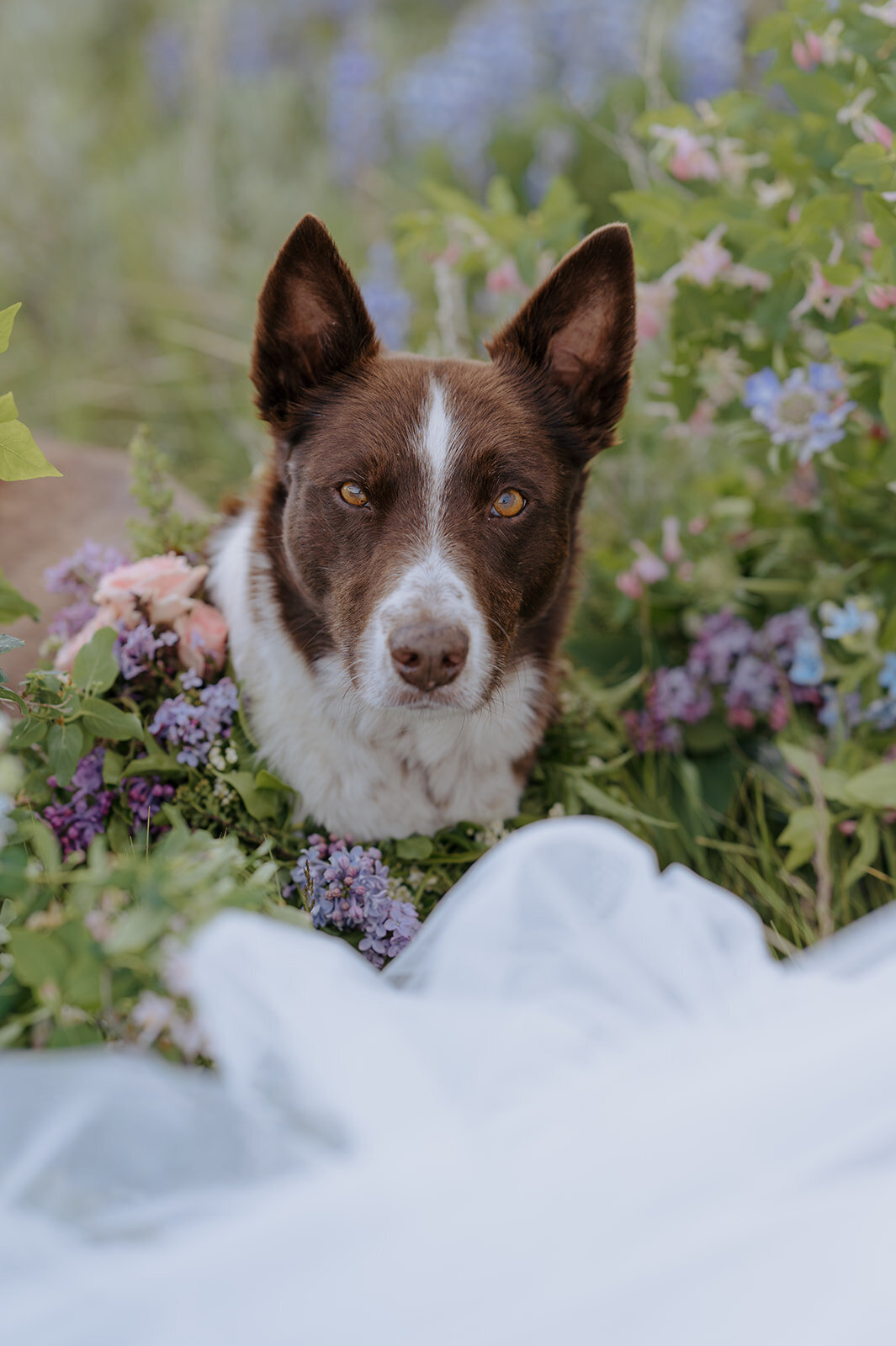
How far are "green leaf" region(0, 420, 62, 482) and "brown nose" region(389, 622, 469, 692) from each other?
0.56 meters

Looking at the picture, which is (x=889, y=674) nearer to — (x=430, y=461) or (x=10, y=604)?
(x=430, y=461)

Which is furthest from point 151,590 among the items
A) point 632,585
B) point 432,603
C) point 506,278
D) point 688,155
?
point 688,155

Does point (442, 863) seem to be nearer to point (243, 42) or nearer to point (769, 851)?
point (769, 851)

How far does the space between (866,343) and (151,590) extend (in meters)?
1.39

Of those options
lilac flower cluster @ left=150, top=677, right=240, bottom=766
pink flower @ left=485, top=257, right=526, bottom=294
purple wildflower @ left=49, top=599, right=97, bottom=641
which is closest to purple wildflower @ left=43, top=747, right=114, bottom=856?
lilac flower cluster @ left=150, top=677, right=240, bottom=766

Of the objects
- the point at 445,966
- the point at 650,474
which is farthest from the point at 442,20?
the point at 445,966

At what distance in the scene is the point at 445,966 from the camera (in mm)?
1191

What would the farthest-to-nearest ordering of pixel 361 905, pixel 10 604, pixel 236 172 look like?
pixel 236 172, pixel 361 905, pixel 10 604

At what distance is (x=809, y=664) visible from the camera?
2.45 meters

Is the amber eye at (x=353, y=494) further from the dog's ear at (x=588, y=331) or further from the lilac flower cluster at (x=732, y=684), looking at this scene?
the lilac flower cluster at (x=732, y=684)

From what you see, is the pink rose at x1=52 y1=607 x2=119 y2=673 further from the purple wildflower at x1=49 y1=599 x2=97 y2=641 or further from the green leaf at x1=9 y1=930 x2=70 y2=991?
the green leaf at x1=9 y1=930 x2=70 y2=991

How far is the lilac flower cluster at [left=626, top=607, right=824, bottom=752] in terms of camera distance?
2.65m

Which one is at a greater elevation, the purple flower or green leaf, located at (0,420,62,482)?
green leaf, located at (0,420,62,482)

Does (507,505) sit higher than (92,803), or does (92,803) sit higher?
(507,505)
